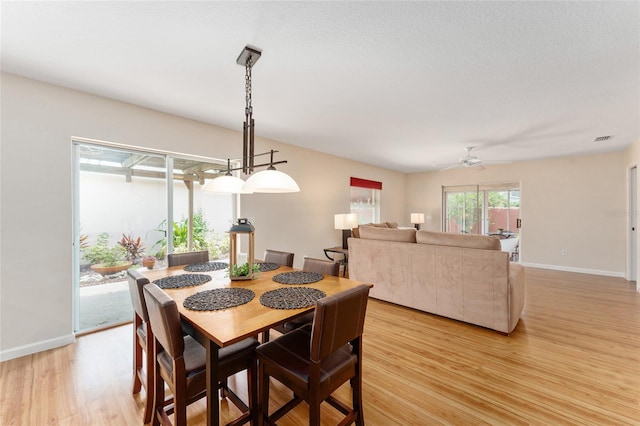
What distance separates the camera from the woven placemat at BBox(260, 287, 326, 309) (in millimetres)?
1438

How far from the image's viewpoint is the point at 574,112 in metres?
2.97

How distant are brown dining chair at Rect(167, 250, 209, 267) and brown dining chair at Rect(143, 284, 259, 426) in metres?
1.03

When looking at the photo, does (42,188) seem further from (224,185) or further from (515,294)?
(515,294)

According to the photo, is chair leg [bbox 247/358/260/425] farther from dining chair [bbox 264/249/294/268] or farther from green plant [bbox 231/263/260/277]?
dining chair [bbox 264/249/294/268]

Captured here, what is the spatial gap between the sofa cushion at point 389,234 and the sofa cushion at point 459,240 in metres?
0.09

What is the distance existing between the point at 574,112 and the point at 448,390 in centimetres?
332

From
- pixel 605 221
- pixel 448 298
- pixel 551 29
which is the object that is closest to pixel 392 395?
pixel 448 298

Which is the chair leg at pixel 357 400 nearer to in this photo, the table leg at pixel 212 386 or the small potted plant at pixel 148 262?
the table leg at pixel 212 386

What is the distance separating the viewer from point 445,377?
1.98 meters

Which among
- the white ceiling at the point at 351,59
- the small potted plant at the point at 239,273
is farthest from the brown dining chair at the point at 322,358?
the white ceiling at the point at 351,59

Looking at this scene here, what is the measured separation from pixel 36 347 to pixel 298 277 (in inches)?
98.5

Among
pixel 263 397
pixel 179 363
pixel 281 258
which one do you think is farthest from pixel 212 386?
pixel 281 258

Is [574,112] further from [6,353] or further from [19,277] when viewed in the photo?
[6,353]

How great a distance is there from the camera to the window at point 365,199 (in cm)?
605
